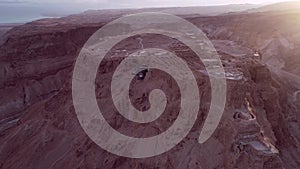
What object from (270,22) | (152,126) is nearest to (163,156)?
(152,126)

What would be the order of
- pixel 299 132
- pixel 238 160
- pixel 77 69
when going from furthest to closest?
pixel 77 69 → pixel 299 132 → pixel 238 160

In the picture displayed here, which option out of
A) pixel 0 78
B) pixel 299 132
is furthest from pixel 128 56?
pixel 0 78

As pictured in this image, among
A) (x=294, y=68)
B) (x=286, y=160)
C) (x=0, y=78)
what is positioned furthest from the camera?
(x=294, y=68)

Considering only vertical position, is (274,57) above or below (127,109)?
below

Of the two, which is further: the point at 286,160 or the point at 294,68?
the point at 294,68

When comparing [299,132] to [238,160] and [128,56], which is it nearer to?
[238,160]

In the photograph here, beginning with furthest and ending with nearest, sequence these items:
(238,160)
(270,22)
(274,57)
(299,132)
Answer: (270,22), (274,57), (299,132), (238,160)

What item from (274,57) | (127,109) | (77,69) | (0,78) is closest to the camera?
(127,109)

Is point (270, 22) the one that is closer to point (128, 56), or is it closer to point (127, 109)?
point (128, 56)

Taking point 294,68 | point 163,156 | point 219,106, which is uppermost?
point 219,106
